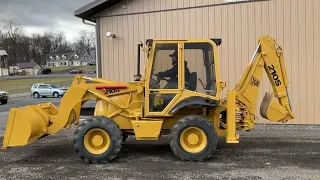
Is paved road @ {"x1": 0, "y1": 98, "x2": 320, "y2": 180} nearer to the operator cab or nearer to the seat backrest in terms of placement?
the operator cab

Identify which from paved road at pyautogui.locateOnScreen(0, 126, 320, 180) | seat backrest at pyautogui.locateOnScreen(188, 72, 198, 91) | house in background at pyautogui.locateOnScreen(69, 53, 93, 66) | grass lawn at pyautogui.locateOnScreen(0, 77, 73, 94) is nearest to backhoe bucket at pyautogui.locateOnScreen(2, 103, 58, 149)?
paved road at pyautogui.locateOnScreen(0, 126, 320, 180)

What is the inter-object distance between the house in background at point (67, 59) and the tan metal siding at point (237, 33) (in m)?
128

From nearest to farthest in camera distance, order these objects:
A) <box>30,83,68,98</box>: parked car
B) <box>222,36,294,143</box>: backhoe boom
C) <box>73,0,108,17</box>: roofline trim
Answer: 1. <box>222,36,294,143</box>: backhoe boom
2. <box>73,0,108,17</box>: roofline trim
3. <box>30,83,68,98</box>: parked car

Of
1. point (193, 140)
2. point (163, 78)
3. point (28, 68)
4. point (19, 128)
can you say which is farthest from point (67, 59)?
point (193, 140)

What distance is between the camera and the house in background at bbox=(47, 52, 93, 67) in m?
140

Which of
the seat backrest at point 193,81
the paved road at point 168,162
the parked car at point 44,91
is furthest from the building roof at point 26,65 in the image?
the seat backrest at point 193,81

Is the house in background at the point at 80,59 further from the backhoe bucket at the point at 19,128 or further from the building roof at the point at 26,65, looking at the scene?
the backhoe bucket at the point at 19,128

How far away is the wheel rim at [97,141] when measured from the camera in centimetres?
767

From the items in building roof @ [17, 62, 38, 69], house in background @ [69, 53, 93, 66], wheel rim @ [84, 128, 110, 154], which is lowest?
wheel rim @ [84, 128, 110, 154]

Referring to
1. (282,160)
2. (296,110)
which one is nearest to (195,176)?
(282,160)

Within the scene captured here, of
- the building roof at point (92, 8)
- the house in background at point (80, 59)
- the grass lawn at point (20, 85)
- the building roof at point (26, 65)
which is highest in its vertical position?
the house in background at point (80, 59)

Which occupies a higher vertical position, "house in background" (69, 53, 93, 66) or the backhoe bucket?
"house in background" (69, 53, 93, 66)

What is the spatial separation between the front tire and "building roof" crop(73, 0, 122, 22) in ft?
22.1

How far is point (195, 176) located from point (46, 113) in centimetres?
375
